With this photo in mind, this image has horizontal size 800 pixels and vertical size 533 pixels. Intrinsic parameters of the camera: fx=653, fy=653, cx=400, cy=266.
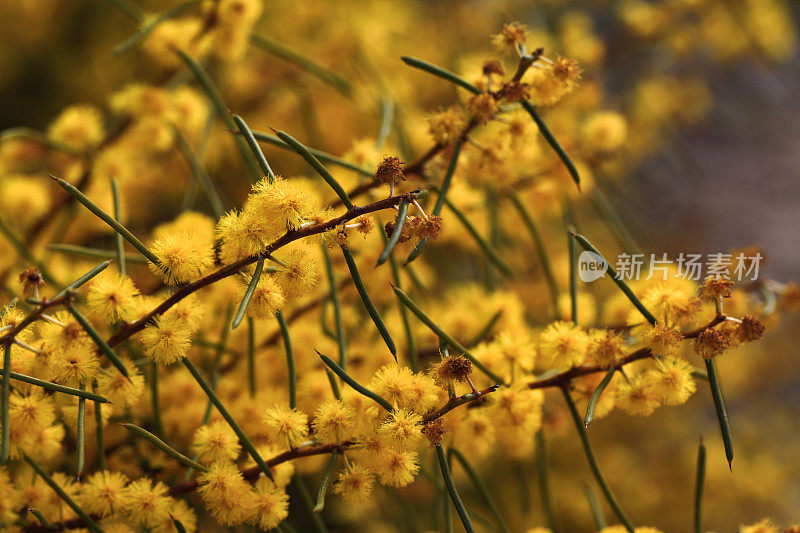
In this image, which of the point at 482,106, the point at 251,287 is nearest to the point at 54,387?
the point at 251,287

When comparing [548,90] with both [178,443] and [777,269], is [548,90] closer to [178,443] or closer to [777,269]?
[178,443]

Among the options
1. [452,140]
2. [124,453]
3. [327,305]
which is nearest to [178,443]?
[124,453]

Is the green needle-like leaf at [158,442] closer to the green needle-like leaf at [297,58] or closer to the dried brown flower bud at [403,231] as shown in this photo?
the dried brown flower bud at [403,231]

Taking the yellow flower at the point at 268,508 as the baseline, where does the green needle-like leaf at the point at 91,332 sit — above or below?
above

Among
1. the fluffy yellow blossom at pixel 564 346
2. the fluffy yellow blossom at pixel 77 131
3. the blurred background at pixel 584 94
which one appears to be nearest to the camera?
the fluffy yellow blossom at pixel 564 346

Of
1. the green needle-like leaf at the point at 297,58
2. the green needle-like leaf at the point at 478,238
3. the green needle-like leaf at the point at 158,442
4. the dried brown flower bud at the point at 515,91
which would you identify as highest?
the green needle-like leaf at the point at 297,58

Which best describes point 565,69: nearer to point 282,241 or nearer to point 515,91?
point 515,91

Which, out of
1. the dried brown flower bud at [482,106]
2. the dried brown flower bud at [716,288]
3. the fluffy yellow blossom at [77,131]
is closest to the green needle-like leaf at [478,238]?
the dried brown flower bud at [482,106]

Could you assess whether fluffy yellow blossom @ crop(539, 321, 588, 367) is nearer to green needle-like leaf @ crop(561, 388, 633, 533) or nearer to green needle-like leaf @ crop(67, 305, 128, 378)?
green needle-like leaf @ crop(561, 388, 633, 533)
